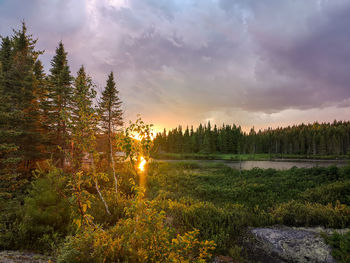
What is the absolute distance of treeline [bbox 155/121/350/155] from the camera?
8262 centimetres

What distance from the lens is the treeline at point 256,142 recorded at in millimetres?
82625

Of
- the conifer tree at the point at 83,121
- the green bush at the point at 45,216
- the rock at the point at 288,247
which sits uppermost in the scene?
the conifer tree at the point at 83,121

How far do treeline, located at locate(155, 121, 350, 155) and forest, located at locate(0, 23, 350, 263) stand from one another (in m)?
66.8

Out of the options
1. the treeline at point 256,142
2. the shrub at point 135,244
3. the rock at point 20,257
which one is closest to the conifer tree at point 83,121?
the shrub at point 135,244

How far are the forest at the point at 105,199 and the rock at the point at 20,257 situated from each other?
8.0 inches

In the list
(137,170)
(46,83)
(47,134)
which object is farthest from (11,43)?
(137,170)

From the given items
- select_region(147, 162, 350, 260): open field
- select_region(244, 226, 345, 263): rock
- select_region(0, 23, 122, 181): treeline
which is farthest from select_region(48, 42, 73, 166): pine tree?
select_region(244, 226, 345, 263): rock

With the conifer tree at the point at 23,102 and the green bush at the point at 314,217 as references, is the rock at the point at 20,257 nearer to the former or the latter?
the green bush at the point at 314,217

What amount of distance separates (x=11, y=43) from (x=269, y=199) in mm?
31420

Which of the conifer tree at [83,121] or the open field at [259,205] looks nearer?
the conifer tree at [83,121]

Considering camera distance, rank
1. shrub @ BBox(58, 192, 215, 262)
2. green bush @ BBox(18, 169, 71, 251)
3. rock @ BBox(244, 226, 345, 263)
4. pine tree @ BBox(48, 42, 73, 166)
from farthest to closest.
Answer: pine tree @ BBox(48, 42, 73, 166), rock @ BBox(244, 226, 345, 263), green bush @ BBox(18, 169, 71, 251), shrub @ BBox(58, 192, 215, 262)

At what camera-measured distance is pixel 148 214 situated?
3588 millimetres

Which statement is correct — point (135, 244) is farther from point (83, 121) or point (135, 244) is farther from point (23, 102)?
point (23, 102)

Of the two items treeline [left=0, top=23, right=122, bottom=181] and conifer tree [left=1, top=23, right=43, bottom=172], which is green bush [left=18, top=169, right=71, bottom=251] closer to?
treeline [left=0, top=23, right=122, bottom=181]
